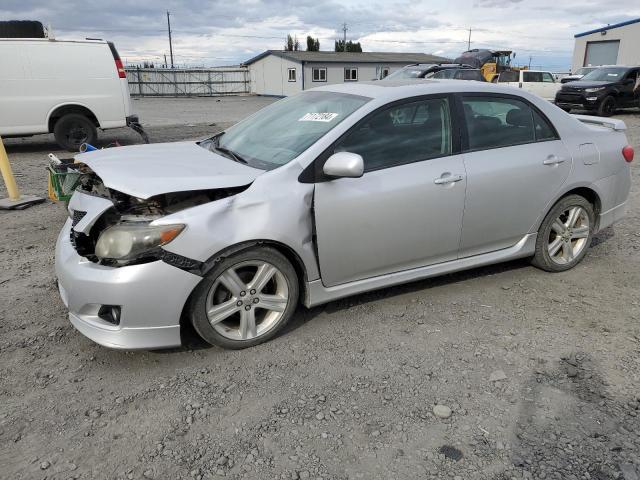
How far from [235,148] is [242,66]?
44.2 metres

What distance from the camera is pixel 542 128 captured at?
4094 millimetres

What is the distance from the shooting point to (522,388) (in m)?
2.87

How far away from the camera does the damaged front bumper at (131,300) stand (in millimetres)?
2779

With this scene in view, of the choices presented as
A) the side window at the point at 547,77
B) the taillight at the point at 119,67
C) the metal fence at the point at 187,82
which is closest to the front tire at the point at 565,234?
the taillight at the point at 119,67

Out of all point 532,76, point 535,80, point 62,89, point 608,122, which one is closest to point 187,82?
point 532,76

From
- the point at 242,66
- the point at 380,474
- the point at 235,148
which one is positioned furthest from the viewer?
the point at 242,66

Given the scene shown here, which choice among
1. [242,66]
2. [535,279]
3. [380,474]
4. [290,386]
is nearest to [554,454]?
[380,474]

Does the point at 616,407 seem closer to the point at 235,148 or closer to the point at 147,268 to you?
the point at 147,268

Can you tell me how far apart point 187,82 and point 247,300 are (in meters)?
41.6

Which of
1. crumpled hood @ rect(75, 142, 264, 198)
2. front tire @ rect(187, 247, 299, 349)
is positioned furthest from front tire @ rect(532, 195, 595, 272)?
crumpled hood @ rect(75, 142, 264, 198)

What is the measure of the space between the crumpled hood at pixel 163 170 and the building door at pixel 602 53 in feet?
120

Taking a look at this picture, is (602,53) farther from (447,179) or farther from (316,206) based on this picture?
(316,206)

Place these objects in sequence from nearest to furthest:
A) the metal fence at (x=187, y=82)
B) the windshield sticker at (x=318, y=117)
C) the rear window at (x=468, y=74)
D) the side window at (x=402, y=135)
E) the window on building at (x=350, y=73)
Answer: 1. the side window at (x=402, y=135)
2. the windshield sticker at (x=318, y=117)
3. the rear window at (x=468, y=74)
4. the window on building at (x=350, y=73)
5. the metal fence at (x=187, y=82)

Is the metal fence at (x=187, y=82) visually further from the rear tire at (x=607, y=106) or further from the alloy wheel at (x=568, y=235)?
the alloy wheel at (x=568, y=235)
